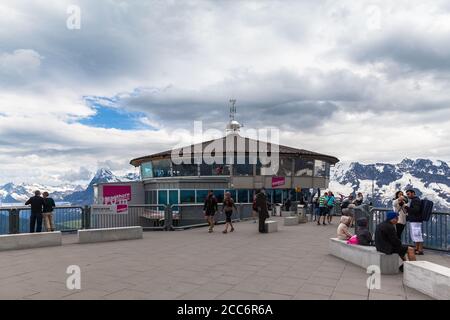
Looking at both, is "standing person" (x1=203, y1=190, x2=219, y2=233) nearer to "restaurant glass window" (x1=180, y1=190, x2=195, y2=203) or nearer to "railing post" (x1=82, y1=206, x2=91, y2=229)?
"railing post" (x1=82, y1=206, x2=91, y2=229)

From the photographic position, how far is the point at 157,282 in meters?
7.69

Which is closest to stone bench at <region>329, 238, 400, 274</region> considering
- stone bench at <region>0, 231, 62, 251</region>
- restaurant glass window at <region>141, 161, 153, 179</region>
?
stone bench at <region>0, 231, 62, 251</region>

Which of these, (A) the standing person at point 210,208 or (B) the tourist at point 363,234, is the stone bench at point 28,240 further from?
(B) the tourist at point 363,234

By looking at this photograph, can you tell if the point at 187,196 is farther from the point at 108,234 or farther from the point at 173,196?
the point at 108,234

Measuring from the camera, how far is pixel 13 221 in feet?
45.7

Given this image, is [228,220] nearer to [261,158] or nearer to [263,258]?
[263,258]

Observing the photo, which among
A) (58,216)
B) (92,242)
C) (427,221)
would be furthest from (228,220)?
(427,221)

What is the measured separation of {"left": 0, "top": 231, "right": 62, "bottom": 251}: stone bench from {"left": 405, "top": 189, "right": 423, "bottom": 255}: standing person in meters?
10.6

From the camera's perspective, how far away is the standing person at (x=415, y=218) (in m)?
10.4

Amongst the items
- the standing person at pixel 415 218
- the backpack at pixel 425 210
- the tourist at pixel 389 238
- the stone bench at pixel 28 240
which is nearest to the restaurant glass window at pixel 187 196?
the stone bench at pixel 28 240

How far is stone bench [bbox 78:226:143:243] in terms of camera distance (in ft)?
44.5

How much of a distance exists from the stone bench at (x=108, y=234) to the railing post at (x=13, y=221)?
7.99 ft

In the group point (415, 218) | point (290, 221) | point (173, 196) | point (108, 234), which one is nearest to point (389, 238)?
point (415, 218)

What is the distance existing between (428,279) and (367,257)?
215 centimetres
